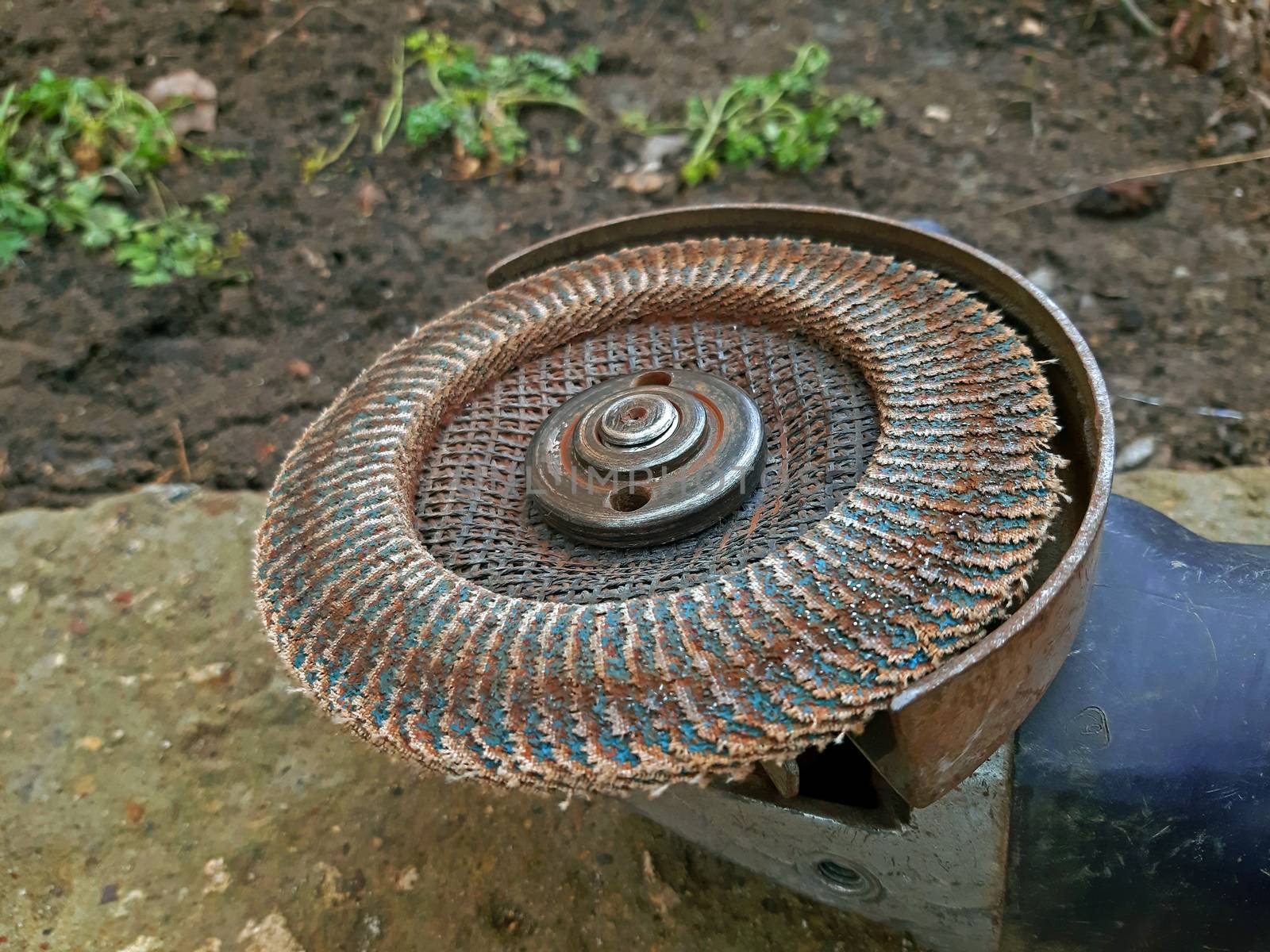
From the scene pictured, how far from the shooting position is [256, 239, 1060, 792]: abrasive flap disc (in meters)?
1.23

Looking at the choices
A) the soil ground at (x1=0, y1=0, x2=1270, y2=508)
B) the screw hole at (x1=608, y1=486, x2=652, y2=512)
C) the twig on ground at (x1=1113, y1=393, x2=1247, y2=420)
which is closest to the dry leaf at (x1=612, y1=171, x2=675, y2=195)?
the soil ground at (x1=0, y1=0, x2=1270, y2=508)

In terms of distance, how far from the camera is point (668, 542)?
1.56 m

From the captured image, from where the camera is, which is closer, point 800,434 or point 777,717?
point 777,717

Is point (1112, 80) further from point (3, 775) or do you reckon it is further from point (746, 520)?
point (3, 775)

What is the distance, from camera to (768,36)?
411 cm

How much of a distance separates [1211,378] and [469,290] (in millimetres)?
2396

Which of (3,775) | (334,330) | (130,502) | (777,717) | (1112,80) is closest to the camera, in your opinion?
(777,717)

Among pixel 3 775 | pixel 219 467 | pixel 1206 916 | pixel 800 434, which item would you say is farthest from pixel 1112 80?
pixel 3 775

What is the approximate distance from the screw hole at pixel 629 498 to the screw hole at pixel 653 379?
9.9 inches

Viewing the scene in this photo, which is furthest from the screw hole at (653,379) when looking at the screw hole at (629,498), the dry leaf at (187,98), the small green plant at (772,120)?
the dry leaf at (187,98)

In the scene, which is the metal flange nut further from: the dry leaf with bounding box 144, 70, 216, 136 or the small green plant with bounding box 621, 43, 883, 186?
the dry leaf with bounding box 144, 70, 216, 136

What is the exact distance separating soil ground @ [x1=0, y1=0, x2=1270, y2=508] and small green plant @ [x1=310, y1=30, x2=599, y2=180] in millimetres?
85

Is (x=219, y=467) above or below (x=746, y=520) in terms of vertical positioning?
below

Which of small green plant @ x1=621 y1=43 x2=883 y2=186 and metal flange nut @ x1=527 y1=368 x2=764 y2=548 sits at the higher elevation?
metal flange nut @ x1=527 y1=368 x2=764 y2=548
